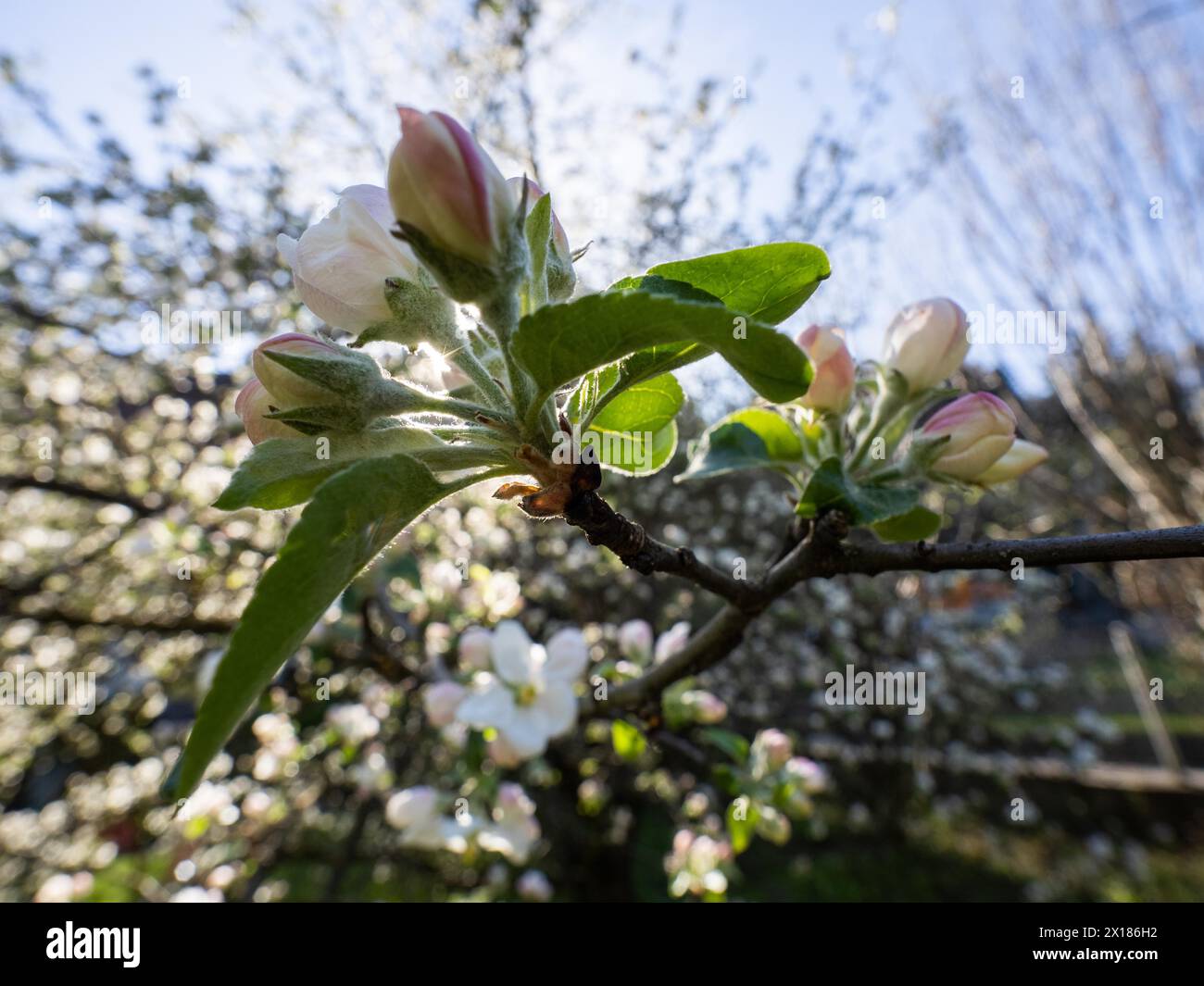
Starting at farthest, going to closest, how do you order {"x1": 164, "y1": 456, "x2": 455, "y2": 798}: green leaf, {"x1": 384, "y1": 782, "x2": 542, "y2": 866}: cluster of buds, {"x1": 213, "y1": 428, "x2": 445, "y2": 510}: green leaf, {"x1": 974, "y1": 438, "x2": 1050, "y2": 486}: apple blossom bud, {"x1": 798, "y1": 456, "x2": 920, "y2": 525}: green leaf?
{"x1": 384, "y1": 782, "x2": 542, "y2": 866}: cluster of buds, {"x1": 974, "y1": 438, "x2": 1050, "y2": 486}: apple blossom bud, {"x1": 798, "y1": 456, "x2": 920, "y2": 525}: green leaf, {"x1": 213, "y1": 428, "x2": 445, "y2": 510}: green leaf, {"x1": 164, "y1": 456, "x2": 455, "y2": 798}: green leaf

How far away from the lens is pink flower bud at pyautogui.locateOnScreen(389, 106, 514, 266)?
0.43 m

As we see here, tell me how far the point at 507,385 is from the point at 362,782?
2.14 meters

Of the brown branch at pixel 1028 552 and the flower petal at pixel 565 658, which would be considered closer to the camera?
the brown branch at pixel 1028 552

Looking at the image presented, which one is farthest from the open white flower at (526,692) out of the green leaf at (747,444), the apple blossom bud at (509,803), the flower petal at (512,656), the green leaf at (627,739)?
the green leaf at (747,444)

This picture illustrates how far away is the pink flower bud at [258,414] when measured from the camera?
524 millimetres

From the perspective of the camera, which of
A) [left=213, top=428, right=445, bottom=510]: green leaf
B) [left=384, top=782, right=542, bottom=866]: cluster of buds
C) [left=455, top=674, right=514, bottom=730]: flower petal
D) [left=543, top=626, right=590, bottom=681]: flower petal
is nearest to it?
[left=213, top=428, right=445, bottom=510]: green leaf

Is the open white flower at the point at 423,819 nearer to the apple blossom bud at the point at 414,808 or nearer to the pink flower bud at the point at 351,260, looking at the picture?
the apple blossom bud at the point at 414,808

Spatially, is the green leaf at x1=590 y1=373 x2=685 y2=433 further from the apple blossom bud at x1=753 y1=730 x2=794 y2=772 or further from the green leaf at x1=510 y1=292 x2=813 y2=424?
the apple blossom bud at x1=753 y1=730 x2=794 y2=772

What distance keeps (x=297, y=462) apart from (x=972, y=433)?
614mm


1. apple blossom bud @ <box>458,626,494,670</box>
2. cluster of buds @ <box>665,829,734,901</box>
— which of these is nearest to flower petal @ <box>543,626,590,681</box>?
apple blossom bud @ <box>458,626,494,670</box>

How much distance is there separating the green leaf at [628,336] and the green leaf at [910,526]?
0.34m

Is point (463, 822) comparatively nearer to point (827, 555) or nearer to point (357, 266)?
point (827, 555)

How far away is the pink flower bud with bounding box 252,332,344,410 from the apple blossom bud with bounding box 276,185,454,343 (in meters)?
0.05
